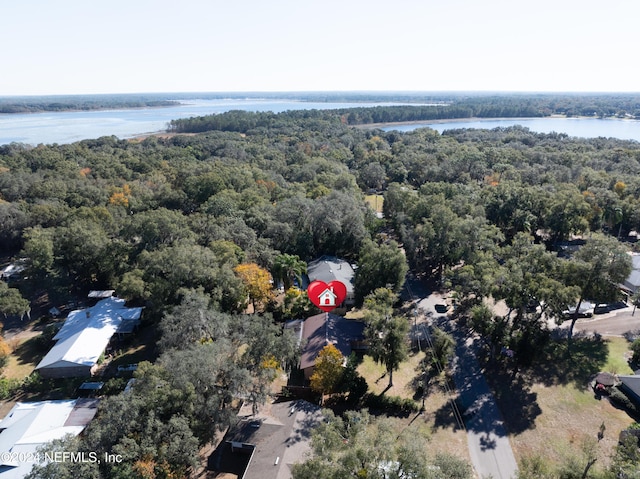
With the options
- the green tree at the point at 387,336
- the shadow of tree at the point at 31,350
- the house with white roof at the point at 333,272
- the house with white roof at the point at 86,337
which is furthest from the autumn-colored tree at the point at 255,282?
the shadow of tree at the point at 31,350

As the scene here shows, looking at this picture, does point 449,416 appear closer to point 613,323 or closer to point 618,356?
point 618,356

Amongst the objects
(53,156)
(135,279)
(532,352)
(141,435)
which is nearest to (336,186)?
(135,279)

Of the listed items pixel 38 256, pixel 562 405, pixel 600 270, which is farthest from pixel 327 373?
pixel 38 256

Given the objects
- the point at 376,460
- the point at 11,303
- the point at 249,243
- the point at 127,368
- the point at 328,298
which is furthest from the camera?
the point at 249,243

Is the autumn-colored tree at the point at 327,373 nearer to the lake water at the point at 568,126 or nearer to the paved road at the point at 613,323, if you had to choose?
the paved road at the point at 613,323

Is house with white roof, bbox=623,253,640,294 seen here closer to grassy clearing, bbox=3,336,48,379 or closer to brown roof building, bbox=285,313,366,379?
brown roof building, bbox=285,313,366,379

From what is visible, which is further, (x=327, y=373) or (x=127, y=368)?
(x=127, y=368)
